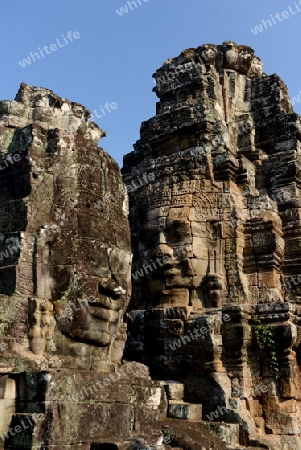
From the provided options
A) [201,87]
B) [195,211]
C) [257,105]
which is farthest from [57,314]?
[257,105]

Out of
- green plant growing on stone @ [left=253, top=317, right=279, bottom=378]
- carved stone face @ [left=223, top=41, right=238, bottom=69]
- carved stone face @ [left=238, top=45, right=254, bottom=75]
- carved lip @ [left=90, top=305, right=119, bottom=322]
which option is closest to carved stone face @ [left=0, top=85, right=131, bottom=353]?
carved lip @ [left=90, top=305, right=119, bottom=322]

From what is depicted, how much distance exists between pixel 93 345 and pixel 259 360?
5.19m

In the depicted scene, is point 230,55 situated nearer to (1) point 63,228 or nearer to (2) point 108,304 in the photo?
(1) point 63,228

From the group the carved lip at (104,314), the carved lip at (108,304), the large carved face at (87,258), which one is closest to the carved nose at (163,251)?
the large carved face at (87,258)

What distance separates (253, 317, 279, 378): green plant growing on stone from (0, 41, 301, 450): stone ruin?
0.03 metres

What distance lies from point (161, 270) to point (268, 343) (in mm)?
2643

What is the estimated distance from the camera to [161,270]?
12047 millimetres

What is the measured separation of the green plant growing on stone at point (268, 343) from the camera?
1084 centimetres

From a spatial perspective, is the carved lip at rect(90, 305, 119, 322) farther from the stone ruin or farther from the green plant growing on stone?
the green plant growing on stone

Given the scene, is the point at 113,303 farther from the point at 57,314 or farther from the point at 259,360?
the point at 259,360

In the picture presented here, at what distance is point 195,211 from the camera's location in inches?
484

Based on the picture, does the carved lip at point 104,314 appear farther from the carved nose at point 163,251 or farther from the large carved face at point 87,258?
the carved nose at point 163,251

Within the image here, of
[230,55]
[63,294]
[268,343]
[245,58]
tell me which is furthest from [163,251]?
[245,58]

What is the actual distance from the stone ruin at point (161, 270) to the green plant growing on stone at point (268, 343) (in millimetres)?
27
